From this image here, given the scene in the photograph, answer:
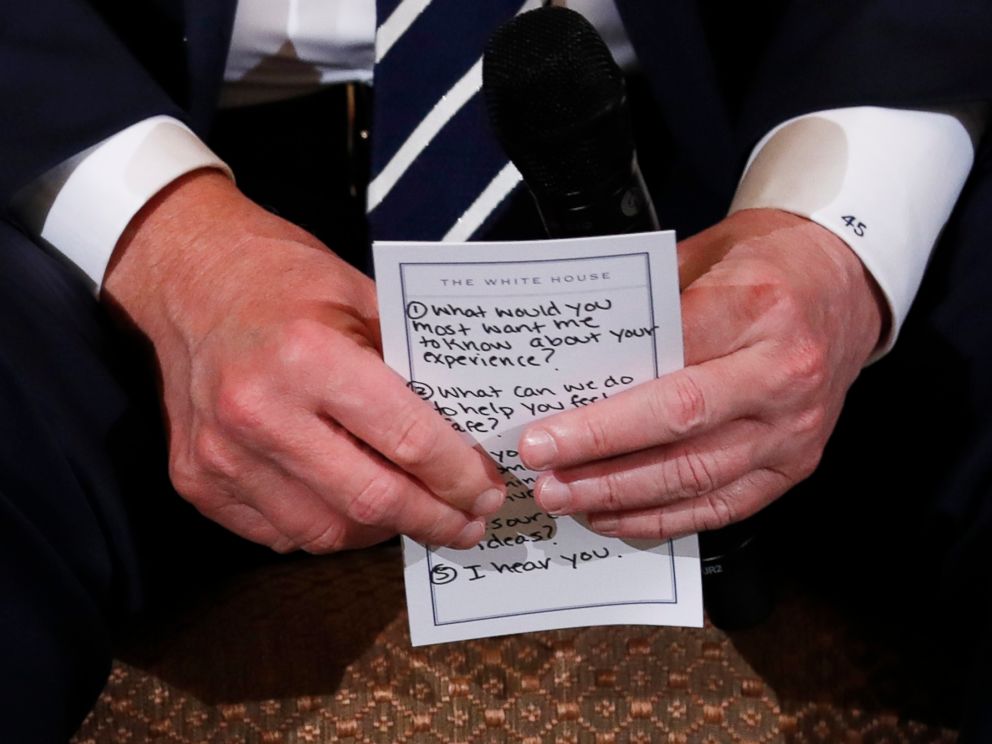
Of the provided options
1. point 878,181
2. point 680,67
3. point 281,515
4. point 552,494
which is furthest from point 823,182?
point 281,515

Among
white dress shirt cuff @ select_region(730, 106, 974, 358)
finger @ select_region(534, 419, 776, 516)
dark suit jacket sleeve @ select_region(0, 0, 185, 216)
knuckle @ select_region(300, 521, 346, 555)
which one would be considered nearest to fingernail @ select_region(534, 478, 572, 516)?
finger @ select_region(534, 419, 776, 516)

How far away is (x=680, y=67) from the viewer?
0.67m

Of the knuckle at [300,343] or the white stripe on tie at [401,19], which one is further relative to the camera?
the white stripe on tie at [401,19]

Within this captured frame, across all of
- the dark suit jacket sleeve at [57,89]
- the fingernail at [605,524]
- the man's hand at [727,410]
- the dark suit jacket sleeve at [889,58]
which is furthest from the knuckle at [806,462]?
the dark suit jacket sleeve at [57,89]

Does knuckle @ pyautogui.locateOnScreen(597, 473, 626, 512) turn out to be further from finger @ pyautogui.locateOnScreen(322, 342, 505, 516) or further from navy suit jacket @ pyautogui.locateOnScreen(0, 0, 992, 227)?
navy suit jacket @ pyautogui.locateOnScreen(0, 0, 992, 227)

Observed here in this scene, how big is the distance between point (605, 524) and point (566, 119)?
0.66 ft

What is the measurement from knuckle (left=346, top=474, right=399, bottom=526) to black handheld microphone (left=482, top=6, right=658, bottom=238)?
0.49 feet

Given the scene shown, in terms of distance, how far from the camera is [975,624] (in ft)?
2.06

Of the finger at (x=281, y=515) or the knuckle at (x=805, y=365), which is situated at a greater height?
the knuckle at (x=805, y=365)

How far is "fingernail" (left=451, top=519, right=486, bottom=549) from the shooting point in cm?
52

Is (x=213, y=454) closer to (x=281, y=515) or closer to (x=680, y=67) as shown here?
(x=281, y=515)

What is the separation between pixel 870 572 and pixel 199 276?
0.45 m

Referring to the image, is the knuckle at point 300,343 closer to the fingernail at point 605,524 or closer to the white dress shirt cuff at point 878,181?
the fingernail at point 605,524

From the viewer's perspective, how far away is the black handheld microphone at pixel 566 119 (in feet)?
1.50
